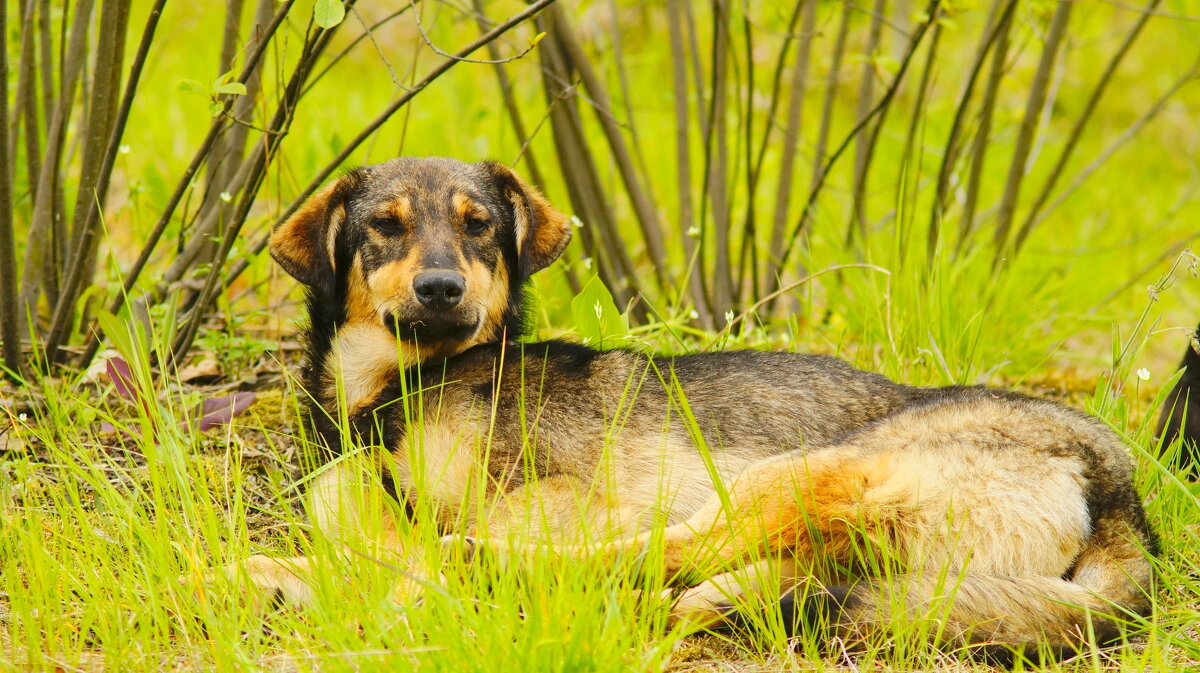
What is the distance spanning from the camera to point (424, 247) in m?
3.62

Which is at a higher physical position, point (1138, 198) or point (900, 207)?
point (900, 207)

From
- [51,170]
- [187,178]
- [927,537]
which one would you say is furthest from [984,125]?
[51,170]

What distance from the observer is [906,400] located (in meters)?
A: 3.87

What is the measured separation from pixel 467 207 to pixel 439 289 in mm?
440

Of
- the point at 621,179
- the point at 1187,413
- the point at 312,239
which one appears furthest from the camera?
the point at 621,179

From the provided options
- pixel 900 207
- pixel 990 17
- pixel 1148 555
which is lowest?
pixel 1148 555

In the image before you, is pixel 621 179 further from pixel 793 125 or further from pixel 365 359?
pixel 365 359

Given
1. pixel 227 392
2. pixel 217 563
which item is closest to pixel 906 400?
pixel 217 563

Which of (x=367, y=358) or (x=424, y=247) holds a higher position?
(x=424, y=247)

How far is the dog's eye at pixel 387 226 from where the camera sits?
12.1 ft

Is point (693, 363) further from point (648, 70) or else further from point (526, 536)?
point (648, 70)

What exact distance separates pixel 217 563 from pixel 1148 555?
2567 mm

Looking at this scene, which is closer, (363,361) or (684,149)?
(363,361)

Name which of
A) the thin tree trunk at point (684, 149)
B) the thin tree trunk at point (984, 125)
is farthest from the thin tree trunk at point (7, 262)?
the thin tree trunk at point (984, 125)
